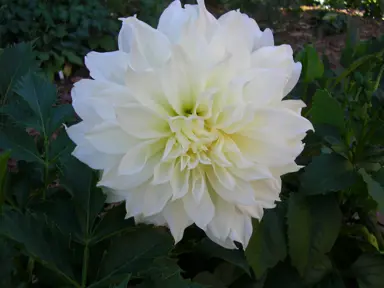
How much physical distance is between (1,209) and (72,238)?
8 cm

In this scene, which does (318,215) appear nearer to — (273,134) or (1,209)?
(273,134)

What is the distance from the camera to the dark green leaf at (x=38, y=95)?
0.67 metres

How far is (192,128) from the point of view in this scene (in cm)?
51

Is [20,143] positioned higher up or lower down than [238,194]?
lower down

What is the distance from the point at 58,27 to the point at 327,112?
231 centimetres

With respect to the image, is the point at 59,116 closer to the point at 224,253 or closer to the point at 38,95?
the point at 38,95

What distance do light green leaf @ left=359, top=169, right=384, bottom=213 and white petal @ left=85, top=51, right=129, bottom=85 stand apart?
30 cm

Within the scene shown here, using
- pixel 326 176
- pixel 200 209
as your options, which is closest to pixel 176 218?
pixel 200 209

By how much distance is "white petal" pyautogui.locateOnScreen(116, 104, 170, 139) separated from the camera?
1.57 feet

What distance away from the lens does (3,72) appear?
0.71 metres

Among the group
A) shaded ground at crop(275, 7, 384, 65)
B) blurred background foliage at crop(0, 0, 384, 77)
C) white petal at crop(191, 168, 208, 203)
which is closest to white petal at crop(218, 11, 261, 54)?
white petal at crop(191, 168, 208, 203)

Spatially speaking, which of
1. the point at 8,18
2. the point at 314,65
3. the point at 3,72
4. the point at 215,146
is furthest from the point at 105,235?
the point at 8,18

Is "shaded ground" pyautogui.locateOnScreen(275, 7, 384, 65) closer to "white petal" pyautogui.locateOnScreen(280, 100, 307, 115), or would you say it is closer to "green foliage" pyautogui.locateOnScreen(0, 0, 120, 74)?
"green foliage" pyautogui.locateOnScreen(0, 0, 120, 74)

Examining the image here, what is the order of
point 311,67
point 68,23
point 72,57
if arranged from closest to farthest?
point 311,67 < point 72,57 < point 68,23
